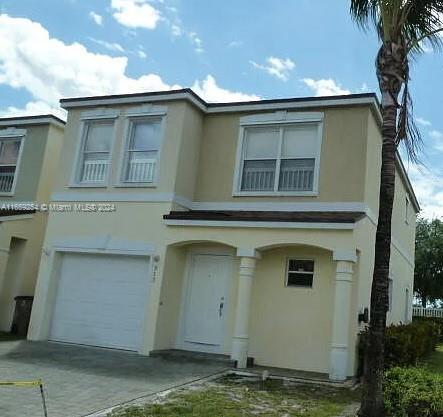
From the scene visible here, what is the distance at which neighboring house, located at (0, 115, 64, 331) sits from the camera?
16.4 m

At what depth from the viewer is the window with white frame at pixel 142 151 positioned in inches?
569

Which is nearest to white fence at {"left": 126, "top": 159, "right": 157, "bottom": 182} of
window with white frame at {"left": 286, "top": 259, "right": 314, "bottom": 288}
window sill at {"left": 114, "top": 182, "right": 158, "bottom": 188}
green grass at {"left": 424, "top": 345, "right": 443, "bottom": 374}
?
window sill at {"left": 114, "top": 182, "right": 158, "bottom": 188}

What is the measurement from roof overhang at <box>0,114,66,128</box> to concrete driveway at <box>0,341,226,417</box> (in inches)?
296

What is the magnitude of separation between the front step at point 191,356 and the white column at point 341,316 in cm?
234

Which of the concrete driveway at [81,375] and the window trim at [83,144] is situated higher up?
the window trim at [83,144]

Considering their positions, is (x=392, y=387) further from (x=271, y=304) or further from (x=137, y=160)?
(x=137, y=160)

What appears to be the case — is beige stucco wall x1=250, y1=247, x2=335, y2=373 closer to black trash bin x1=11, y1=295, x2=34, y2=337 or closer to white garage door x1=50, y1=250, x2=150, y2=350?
white garage door x1=50, y1=250, x2=150, y2=350

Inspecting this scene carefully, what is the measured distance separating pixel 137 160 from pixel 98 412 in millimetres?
8344

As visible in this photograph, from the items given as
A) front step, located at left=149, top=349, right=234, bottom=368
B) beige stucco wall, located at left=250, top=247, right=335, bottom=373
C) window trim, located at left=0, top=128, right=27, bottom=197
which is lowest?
front step, located at left=149, top=349, right=234, bottom=368

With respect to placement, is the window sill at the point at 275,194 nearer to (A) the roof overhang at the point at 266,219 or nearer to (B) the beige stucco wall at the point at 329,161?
(B) the beige stucco wall at the point at 329,161

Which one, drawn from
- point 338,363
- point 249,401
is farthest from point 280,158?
point 249,401

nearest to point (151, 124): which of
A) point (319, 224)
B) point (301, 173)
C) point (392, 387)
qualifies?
point (301, 173)

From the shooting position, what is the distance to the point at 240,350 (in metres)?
12.0

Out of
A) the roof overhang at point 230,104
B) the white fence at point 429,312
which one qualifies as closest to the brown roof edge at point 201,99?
the roof overhang at point 230,104
